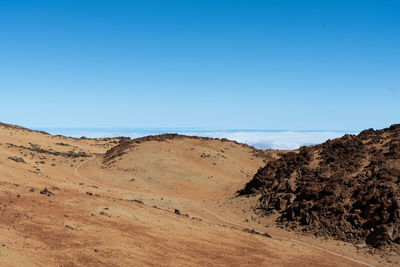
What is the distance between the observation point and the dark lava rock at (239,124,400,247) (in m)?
17.8

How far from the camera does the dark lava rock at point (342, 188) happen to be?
58.3ft

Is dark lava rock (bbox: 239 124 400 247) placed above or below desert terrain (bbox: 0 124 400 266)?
above

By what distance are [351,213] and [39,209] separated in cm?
1540

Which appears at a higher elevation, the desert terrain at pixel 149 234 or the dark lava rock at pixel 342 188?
the dark lava rock at pixel 342 188

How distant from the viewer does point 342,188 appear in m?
20.8

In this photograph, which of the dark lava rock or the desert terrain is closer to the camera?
the desert terrain

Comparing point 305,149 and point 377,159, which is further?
point 305,149

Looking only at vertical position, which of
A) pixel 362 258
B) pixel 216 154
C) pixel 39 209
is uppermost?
pixel 216 154

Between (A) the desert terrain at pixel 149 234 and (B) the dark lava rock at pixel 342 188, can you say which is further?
(B) the dark lava rock at pixel 342 188

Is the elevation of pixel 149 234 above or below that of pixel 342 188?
below

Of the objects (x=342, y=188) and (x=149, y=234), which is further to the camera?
Result: (x=342, y=188)

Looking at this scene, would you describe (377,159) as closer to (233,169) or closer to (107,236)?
(107,236)

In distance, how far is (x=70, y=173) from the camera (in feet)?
120

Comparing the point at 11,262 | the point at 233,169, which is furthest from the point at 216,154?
the point at 11,262
